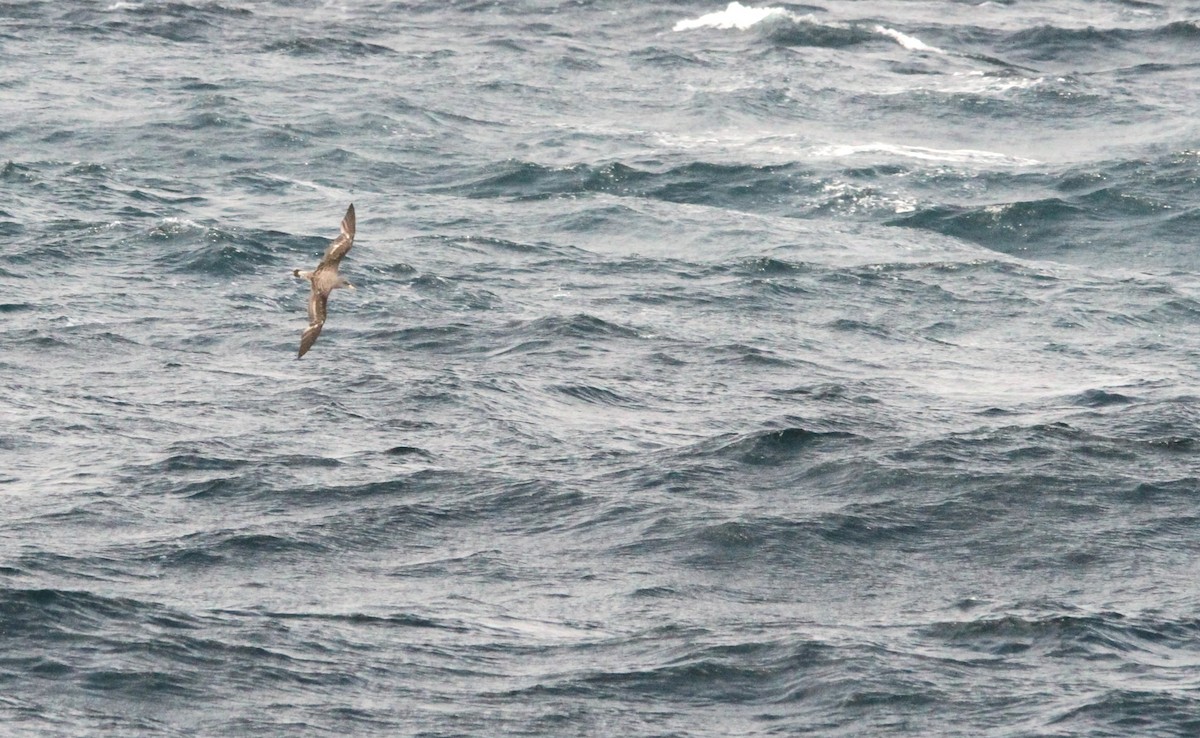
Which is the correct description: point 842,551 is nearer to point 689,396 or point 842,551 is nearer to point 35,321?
point 689,396

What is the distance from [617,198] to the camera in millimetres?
50719

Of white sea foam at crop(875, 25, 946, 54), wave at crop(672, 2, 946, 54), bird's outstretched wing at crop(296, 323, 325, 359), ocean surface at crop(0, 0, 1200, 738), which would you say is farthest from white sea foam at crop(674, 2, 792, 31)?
bird's outstretched wing at crop(296, 323, 325, 359)

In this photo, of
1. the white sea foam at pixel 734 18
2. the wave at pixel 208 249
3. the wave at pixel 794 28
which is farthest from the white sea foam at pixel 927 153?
the wave at pixel 208 249

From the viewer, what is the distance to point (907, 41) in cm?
6962

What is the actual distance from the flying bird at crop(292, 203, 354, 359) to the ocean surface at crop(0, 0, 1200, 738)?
5359mm

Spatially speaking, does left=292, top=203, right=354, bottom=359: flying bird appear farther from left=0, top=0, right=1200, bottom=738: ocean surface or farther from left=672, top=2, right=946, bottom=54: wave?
left=672, top=2, right=946, bottom=54: wave

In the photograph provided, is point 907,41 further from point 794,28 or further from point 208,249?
point 208,249

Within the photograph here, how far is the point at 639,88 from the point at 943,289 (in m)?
21.4

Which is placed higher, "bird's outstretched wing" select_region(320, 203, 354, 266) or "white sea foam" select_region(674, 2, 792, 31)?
"bird's outstretched wing" select_region(320, 203, 354, 266)

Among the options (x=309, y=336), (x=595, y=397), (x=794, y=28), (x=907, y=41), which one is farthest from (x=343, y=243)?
(x=794, y=28)

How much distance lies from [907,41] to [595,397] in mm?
37079

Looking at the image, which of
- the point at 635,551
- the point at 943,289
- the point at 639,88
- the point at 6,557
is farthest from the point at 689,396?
the point at 639,88

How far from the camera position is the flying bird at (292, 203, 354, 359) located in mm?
23328

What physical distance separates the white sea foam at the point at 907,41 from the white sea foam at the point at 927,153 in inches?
538
